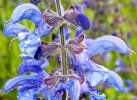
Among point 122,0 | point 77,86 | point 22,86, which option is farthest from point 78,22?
point 122,0

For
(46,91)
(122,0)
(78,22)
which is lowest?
(46,91)

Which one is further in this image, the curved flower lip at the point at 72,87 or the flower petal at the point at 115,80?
the flower petal at the point at 115,80

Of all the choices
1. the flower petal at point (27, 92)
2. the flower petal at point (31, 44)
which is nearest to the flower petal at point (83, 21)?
the flower petal at point (31, 44)

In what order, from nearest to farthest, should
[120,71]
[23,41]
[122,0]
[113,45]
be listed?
1. [23,41]
2. [113,45]
3. [120,71]
4. [122,0]

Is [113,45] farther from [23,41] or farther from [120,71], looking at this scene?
[120,71]

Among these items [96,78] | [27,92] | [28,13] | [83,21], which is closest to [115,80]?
[96,78]

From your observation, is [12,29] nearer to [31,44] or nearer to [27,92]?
[31,44]

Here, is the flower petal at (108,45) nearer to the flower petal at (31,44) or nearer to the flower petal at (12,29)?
the flower petal at (31,44)
